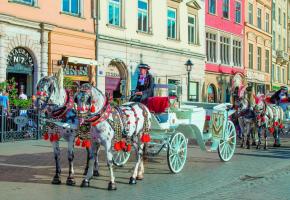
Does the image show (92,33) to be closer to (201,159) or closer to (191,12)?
(191,12)

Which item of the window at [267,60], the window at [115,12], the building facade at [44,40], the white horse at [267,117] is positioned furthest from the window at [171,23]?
the window at [267,60]

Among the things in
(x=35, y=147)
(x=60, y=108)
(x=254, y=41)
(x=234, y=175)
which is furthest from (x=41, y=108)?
(x=254, y=41)

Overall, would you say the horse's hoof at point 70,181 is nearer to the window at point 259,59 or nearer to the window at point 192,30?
the window at point 192,30

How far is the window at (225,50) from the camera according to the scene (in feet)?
127

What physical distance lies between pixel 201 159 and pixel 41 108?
5776mm

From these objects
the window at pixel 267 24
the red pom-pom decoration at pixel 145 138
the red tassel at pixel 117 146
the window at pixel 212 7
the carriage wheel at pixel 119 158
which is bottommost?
the carriage wheel at pixel 119 158

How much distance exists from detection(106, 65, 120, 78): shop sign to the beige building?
17.6m

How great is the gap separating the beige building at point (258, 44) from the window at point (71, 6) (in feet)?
69.2

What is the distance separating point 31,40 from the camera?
856 inches

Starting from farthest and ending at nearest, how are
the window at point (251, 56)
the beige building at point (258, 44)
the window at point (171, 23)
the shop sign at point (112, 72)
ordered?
the window at point (251, 56) → the beige building at point (258, 44) → the window at point (171, 23) → the shop sign at point (112, 72)

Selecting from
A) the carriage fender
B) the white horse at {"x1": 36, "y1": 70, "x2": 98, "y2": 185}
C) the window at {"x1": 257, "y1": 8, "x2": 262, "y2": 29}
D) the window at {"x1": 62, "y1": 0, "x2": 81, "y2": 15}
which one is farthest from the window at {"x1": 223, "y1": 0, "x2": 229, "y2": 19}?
the white horse at {"x1": 36, "y1": 70, "x2": 98, "y2": 185}

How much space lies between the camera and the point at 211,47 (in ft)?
122

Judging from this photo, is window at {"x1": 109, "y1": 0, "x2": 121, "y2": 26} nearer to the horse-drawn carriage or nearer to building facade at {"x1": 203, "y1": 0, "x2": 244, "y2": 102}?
building facade at {"x1": 203, "y1": 0, "x2": 244, "y2": 102}

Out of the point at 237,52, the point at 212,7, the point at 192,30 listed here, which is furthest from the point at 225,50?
the point at 192,30
